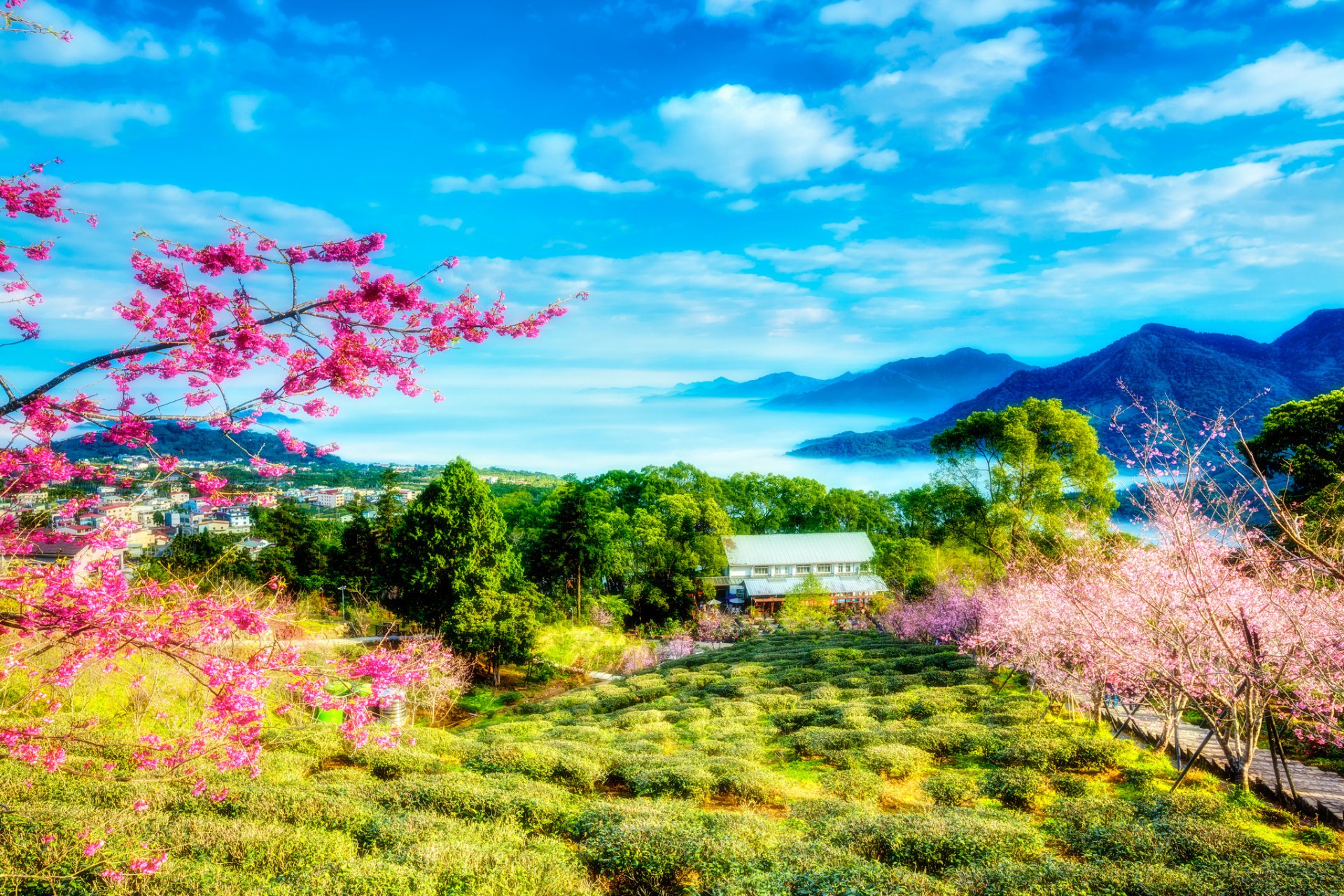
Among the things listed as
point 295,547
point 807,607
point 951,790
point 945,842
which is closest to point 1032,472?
point 807,607

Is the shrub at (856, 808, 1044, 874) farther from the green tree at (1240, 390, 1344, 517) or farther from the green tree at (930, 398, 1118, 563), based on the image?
the green tree at (1240, 390, 1344, 517)

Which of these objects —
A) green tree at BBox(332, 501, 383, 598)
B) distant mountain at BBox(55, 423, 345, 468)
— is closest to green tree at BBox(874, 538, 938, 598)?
distant mountain at BBox(55, 423, 345, 468)

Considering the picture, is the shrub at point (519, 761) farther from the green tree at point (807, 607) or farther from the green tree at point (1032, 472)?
the green tree at point (807, 607)

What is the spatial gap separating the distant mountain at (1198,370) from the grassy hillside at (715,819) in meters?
63.3

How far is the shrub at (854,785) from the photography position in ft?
33.8

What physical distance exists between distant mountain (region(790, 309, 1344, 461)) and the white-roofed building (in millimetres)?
28781

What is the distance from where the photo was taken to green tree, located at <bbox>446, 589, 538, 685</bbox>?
26844 millimetres

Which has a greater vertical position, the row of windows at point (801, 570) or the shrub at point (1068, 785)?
the shrub at point (1068, 785)

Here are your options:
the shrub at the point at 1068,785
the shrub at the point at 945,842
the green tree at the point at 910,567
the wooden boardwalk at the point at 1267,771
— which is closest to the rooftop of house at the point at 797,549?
the green tree at the point at 910,567

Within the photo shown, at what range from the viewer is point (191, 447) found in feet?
18.0

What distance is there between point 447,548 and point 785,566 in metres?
27.8

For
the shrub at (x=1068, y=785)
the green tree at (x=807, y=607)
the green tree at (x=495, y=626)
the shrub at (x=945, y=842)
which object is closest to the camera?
the shrub at (x=945, y=842)

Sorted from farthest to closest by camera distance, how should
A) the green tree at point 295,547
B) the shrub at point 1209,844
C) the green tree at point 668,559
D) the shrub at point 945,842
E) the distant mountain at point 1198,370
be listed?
1. the distant mountain at point 1198,370
2. the green tree at point 295,547
3. the green tree at point 668,559
4. the shrub at point 945,842
5. the shrub at point 1209,844

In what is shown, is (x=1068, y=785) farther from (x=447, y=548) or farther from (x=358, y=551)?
(x=358, y=551)
